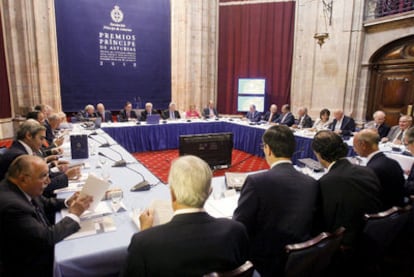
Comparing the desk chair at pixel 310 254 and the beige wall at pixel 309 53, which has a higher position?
the beige wall at pixel 309 53

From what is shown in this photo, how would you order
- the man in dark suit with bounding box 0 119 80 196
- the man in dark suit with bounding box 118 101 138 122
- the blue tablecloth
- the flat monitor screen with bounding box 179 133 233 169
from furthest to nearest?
the man in dark suit with bounding box 118 101 138 122 < the blue tablecloth < the flat monitor screen with bounding box 179 133 233 169 < the man in dark suit with bounding box 0 119 80 196

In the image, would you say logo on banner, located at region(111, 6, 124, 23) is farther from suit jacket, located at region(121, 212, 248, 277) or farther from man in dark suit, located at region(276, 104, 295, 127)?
suit jacket, located at region(121, 212, 248, 277)

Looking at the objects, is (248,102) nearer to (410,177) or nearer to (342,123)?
(342,123)

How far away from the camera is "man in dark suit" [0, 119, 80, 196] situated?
2.45 metres

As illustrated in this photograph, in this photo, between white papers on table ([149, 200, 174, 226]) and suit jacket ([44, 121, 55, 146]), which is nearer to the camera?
white papers on table ([149, 200, 174, 226])

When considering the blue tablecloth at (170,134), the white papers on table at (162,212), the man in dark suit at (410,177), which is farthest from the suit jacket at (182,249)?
the blue tablecloth at (170,134)

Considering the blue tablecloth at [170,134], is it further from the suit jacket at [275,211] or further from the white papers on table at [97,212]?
the suit jacket at [275,211]

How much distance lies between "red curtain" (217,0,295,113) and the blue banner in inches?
82.2

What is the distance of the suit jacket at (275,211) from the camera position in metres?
1.61

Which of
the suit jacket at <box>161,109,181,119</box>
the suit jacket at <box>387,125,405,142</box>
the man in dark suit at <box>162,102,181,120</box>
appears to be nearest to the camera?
the suit jacket at <box>387,125,405,142</box>

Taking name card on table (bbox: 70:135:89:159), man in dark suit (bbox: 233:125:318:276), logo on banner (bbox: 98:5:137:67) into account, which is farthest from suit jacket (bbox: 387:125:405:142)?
logo on banner (bbox: 98:5:137:67)

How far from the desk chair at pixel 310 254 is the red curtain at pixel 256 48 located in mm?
8952

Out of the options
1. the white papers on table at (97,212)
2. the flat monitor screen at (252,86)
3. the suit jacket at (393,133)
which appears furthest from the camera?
the flat monitor screen at (252,86)

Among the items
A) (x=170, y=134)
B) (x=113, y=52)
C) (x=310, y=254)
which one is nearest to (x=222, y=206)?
(x=310, y=254)
